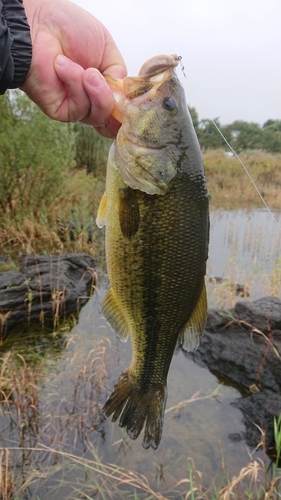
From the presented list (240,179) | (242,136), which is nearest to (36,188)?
(240,179)

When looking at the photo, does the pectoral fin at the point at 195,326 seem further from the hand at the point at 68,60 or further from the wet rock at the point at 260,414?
the wet rock at the point at 260,414

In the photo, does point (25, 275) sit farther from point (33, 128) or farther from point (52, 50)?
point (52, 50)

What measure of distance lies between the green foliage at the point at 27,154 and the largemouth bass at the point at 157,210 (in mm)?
7400

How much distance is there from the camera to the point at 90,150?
1556cm

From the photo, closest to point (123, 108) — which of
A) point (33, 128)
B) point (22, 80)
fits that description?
point (22, 80)

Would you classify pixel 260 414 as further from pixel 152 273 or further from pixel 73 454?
pixel 152 273

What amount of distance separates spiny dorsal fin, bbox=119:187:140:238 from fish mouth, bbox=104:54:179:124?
15.0 inches

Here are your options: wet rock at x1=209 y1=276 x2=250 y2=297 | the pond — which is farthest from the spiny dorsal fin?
wet rock at x1=209 y1=276 x2=250 y2=297

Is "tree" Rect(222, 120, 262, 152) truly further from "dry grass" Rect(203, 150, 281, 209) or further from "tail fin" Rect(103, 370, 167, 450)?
"tail fin" Rect(103, 370, 167, 450)

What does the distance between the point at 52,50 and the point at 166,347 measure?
5.07 ft

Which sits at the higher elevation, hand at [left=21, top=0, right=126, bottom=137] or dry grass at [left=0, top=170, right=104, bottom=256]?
hand at [left=21, top=0, right=126, bottom=137]

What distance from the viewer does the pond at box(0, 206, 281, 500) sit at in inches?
135

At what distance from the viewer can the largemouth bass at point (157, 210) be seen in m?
1.68

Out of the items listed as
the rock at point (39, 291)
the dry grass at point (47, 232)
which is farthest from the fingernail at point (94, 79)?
the dry grass at point (47, 232)
